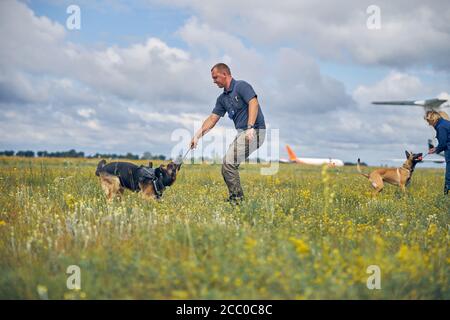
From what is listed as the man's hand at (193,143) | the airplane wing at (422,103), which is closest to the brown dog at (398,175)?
the man's hand at (193,143)

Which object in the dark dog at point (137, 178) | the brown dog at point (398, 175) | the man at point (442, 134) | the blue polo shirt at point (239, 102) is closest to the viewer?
the blue polo shirt at point (239, 102)

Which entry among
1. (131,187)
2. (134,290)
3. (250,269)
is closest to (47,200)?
(131,187)

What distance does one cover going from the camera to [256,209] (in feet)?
23.1

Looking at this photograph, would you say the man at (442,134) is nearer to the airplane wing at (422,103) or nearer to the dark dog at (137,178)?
the dark dog at (137,178)

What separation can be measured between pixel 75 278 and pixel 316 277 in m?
2.25

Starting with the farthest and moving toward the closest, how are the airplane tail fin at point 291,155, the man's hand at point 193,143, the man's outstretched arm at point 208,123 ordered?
the airplane tail fin at point 291,155
the man's outstretched arm at point 208,123
the man's hand at point 193,143

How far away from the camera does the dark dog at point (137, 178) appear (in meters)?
9.05

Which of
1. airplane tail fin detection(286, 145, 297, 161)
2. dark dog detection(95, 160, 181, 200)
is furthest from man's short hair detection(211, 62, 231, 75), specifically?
airplane tail fin detection(286, 145, 297, 161)

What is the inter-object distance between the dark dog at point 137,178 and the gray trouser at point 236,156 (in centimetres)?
143

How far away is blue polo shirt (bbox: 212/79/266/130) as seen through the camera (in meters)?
8.55

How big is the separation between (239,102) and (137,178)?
112 inches

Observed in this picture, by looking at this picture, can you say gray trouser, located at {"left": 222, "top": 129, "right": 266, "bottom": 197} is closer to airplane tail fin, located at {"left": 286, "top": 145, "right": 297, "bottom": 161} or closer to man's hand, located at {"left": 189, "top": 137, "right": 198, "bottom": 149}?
man's hand, located at {"left": 189, "top": 137, "right": 198, "bottom": 149}

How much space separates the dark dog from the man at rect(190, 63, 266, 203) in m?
1.06
